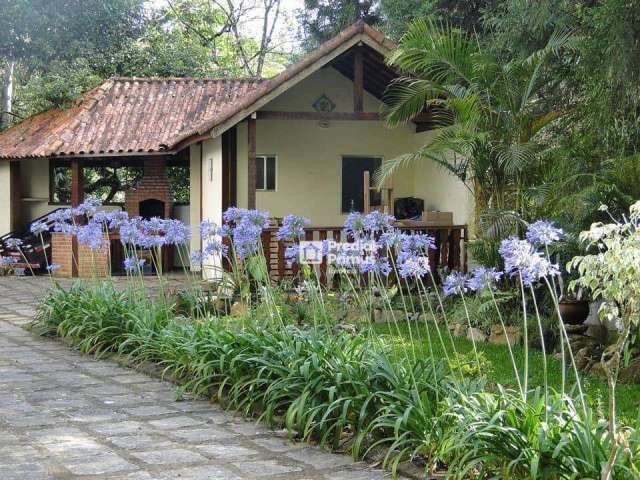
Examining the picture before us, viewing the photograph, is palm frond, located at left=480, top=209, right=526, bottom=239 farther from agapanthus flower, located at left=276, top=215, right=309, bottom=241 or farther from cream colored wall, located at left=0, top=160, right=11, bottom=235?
cream colored wall, located at left=0, top=160, right=11, bottom=235

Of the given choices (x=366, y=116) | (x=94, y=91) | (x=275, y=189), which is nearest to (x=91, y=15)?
(x=94, y=91)

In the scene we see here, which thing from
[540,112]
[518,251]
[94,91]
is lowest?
[518,251]

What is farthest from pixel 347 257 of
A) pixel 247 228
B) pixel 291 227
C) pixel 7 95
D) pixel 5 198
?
pixel 7 95

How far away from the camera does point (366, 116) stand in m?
13.4

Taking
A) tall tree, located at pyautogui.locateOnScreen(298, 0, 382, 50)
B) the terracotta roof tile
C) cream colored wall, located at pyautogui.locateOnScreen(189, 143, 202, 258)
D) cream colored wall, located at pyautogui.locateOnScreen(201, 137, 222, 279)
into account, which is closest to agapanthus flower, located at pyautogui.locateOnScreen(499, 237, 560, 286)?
cream colored wall, located at pyautogui.locateOnScreen(201, 137, 222, 279)

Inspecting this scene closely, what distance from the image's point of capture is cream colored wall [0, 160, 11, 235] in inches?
760

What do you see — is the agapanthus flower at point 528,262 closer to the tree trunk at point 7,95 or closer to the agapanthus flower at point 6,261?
the agapanthus flower at point 6,261

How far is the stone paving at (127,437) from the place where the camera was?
476 centimetres

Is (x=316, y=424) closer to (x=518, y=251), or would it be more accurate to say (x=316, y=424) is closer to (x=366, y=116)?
(x=518, y=251)

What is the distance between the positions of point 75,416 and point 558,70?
7550 millimetres

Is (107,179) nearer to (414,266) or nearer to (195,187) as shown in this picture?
(195,187)

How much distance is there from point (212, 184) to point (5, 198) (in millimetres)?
6350

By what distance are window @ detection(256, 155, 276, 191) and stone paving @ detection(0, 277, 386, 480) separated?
8013mm

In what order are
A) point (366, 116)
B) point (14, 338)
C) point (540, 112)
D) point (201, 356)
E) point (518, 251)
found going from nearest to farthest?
point (518, 251) → point (201, 356) → point (14, 338) → point (540, 112) → point (366, 116)
